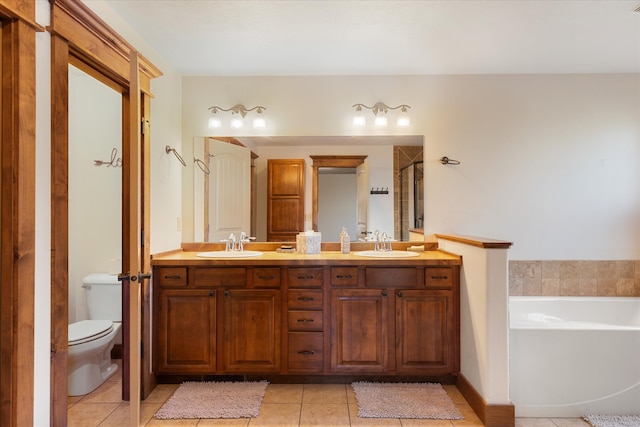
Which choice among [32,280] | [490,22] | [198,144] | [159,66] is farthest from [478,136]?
[32,280]

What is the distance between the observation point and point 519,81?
2.88 metres

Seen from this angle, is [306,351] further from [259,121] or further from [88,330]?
[259,121]

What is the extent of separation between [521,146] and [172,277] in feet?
9.56

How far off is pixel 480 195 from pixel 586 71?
4.33 feet

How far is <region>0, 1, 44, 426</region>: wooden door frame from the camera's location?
128 centimetres

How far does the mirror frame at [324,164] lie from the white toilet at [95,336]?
64.3 inches

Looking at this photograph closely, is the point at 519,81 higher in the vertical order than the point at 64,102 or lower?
higher

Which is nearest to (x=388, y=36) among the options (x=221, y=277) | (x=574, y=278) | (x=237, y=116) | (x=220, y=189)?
(x=237, y=116)

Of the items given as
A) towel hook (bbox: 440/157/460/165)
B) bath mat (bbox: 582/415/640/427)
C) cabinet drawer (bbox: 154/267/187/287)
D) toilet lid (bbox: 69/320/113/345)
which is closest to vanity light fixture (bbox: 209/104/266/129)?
cabinet drawer (bbox: 154/267/187/287)

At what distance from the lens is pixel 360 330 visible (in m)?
2.35

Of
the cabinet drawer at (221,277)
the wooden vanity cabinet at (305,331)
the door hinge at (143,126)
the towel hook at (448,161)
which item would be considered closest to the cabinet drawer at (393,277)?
the wooden vanity cabinet at (305,331)

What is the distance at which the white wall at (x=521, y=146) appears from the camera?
2863 mm

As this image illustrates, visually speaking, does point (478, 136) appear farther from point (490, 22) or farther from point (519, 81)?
point (490, 22)

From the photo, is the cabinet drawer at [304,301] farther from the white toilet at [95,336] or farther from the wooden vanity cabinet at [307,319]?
the white toilet at [95,336]
